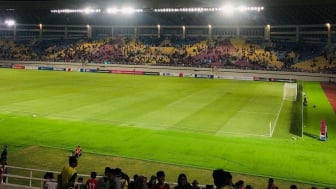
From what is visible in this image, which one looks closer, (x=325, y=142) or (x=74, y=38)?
(x=325, y=142)

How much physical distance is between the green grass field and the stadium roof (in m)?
14.3

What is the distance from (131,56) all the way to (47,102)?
58.3 meters

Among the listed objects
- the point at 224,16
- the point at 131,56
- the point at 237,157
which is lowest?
the point at 237,157

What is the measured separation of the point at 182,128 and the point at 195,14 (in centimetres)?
6491

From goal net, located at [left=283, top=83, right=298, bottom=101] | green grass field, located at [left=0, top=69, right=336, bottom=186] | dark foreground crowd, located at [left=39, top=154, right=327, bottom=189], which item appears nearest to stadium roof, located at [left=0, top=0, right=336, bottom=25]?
goal net, located at [left=283, top=83, right=298, bottom=101]

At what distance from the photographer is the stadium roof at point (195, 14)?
53.3 meters

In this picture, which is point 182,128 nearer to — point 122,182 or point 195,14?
point 122,182

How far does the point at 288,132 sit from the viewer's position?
92.2 ft

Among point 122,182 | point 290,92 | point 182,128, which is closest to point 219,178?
point 122,182

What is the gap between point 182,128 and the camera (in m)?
28.6

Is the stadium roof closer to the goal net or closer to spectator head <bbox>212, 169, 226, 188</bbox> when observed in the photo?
the goal net

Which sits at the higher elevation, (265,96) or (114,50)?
(114,50)

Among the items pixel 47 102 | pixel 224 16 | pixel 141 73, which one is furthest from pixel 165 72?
pixel 47 102

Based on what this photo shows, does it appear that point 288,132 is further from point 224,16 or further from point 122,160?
point 224,16
